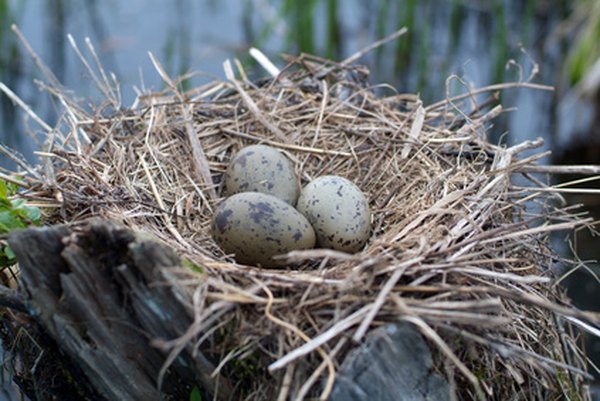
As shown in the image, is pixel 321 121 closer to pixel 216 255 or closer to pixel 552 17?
pixel 216 255

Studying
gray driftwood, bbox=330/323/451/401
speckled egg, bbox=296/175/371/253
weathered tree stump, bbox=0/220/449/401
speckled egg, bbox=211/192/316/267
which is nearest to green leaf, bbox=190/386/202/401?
weathered tree stump, bbox=0/220/449/401

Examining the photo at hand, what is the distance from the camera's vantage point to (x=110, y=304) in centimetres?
194

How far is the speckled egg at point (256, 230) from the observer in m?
2.45

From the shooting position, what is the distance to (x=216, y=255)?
8.23 feet

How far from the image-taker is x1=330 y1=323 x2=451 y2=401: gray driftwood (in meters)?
1.87

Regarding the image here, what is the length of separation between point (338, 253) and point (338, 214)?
0.65 m

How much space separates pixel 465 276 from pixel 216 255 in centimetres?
72

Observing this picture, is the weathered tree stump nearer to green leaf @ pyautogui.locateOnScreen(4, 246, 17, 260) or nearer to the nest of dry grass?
the nest of dry grass

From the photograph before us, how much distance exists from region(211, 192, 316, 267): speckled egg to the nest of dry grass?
0.05 m

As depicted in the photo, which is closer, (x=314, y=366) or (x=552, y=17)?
(x=314, y=366)

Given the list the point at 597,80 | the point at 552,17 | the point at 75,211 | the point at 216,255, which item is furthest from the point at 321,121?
the point at 552,17

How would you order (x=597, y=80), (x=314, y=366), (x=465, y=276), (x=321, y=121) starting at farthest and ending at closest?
(x=597, y=80), (x=321, y=121), (x=465, y=276), (x=314, y=366)

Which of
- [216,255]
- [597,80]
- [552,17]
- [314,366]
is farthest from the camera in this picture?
[552,17]

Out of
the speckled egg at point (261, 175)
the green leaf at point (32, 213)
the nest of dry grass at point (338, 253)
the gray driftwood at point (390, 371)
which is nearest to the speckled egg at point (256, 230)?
the nest of dry grass at point (338, 253)
